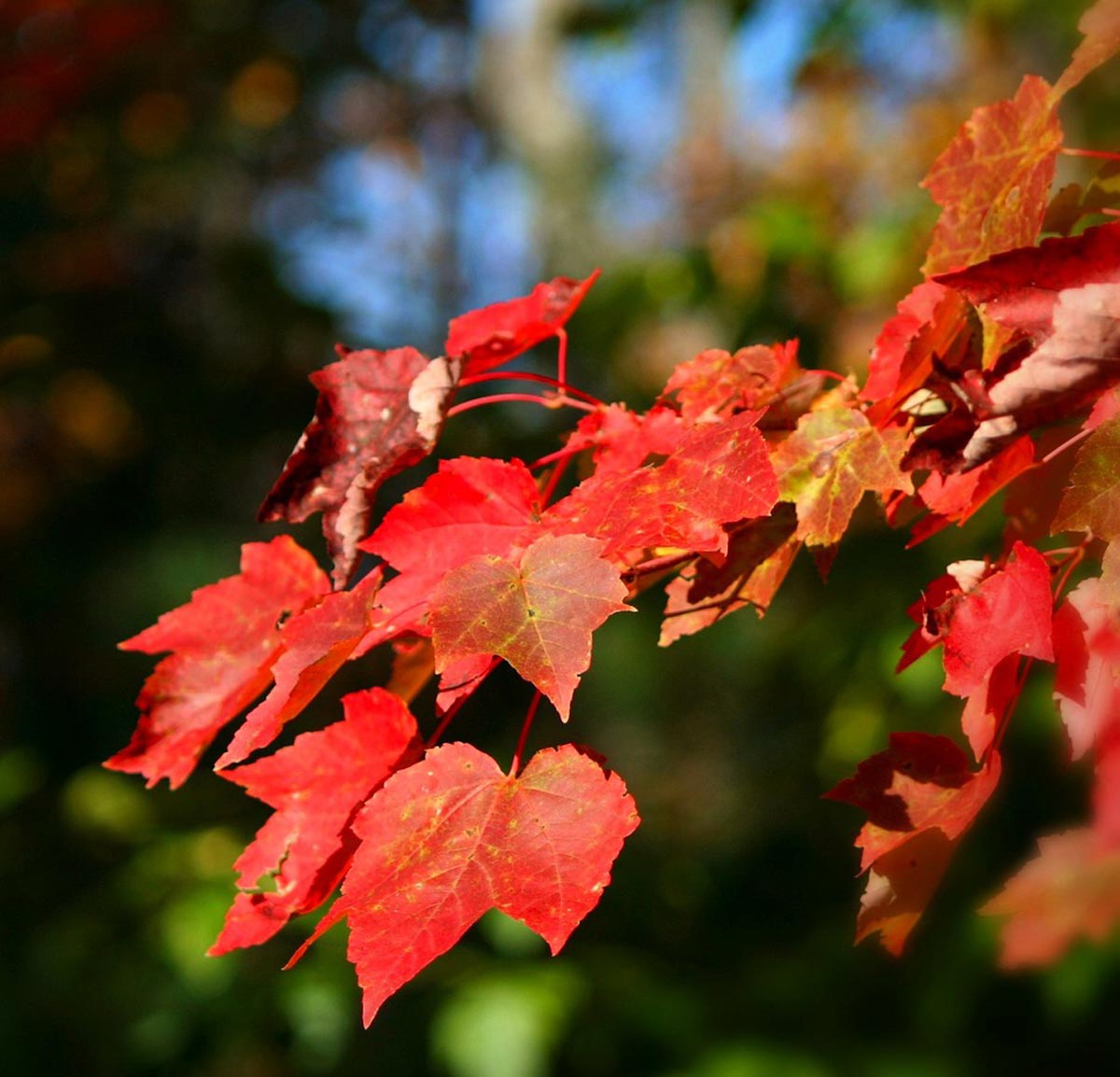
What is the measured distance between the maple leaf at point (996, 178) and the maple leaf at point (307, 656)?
0.36 meters

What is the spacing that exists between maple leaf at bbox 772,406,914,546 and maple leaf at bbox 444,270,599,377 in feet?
0.72

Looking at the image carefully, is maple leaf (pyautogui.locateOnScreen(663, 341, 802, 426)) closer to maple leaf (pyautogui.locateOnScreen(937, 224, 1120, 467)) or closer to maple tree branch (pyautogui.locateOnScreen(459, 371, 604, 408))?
maple tree branch (pyautogui.locateOnScreen(459, 371, 604, 408))

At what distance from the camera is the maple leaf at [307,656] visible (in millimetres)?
580

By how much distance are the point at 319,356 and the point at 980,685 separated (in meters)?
3.84

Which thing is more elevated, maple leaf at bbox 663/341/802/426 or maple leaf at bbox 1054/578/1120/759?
maple leaf at bbox 663/341/802/426

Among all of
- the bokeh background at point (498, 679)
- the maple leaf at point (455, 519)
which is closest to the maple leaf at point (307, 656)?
the maple leaf at point (455, 519)

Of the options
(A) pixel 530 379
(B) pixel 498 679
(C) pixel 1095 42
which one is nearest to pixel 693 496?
(A) pixel 530 379

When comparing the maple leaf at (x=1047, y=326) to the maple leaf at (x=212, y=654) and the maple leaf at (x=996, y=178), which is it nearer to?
the maple leaf at (x=996, y=178)

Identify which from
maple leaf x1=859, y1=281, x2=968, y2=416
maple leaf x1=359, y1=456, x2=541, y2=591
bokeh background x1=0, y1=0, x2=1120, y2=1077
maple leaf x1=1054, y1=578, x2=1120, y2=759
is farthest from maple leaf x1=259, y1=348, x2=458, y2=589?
bokeh background x1=0, y1=0, x2=1120, y2=1077

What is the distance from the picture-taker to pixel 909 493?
2.02 ft

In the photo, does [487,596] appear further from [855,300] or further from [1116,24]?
[855,300]

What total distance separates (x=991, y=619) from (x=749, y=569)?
0.45 feet

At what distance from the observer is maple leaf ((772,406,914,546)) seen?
2.01ft

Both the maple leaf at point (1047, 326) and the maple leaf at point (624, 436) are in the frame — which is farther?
the maple leaf at point (624, 436)
